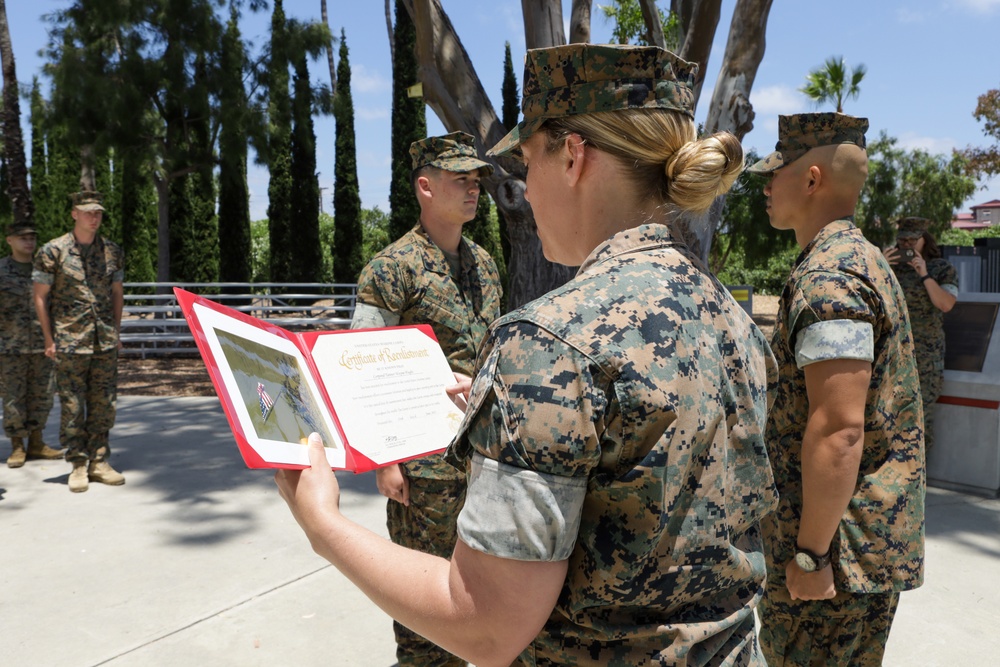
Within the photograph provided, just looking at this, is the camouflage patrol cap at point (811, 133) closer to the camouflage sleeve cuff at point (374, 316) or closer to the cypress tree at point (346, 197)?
the camouflage sleeve cuff at point (374, 316)

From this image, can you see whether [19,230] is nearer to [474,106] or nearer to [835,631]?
[474,106]

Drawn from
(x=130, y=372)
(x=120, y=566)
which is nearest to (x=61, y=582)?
(x=120, y=566)

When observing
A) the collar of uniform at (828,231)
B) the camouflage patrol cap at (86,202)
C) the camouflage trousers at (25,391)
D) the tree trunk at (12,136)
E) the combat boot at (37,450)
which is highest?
the tree trunk at (12,136)

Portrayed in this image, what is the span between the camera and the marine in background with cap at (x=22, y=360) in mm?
6609

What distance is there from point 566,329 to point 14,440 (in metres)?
7.09

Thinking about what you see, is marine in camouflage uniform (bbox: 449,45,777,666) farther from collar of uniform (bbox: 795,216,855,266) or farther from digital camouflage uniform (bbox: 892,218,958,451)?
digital camouflage uniform (bbox: 892,218,958,451)

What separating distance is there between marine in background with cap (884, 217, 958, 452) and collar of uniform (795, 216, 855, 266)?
13.3 ft

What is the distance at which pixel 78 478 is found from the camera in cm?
582

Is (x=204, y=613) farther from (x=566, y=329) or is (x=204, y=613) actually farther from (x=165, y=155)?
(x=165, y=155)

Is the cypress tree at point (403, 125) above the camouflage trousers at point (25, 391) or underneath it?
above

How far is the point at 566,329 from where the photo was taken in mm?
1000

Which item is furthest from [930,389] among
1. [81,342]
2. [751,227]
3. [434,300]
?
[751,227]

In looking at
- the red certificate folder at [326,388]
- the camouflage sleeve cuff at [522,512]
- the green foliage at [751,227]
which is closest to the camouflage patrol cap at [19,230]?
the red certificate folder at [326,388]

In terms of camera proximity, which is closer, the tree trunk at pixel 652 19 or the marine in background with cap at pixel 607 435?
the marine in background with cap at pixel 607 435
